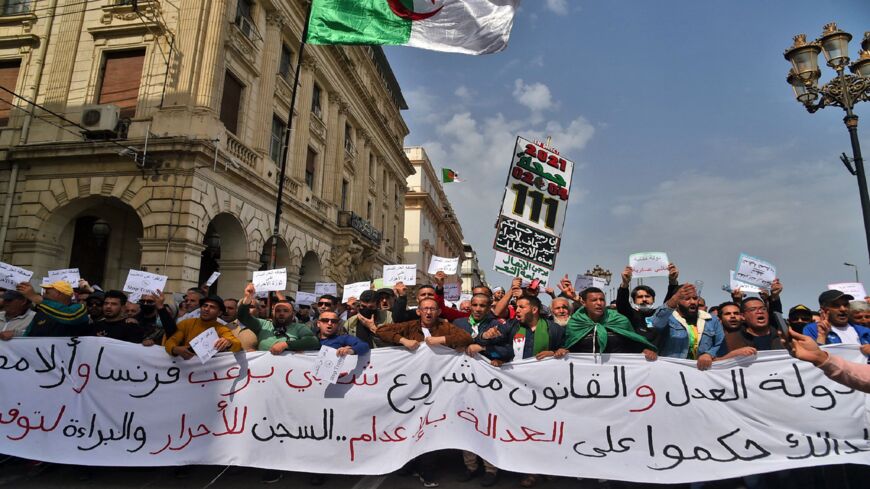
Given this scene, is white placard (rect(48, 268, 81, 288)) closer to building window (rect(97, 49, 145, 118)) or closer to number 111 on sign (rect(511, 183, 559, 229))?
number 111 on sign (rect(511, 183, 559, 229))

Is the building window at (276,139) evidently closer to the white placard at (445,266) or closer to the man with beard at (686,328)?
the white placard at (445,266)

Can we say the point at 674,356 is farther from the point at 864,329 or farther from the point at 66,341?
the point at 66,341

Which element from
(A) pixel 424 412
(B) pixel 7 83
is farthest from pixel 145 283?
(B) pixel 7 83

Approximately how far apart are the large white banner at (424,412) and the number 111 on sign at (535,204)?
10.4 feet

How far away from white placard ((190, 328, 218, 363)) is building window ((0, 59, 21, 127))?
15747 millimetres

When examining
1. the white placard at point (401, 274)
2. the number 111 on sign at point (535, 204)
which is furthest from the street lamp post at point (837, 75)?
the white placard at point (401, 274)

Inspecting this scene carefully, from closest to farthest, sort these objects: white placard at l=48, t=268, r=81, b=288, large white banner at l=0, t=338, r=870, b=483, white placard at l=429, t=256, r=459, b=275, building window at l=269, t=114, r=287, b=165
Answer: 1. large white banner at l=0, t=338, r=870, b=483
2. white placard at l=48, t=268, r=81, b=288
3. white placard at l=429, t=256, r=459, b=275
4. building window at l=269, t=114, r=287, b=165

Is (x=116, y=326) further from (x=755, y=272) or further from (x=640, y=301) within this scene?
(x=755, y=272)

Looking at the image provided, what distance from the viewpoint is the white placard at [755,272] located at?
20.0 feet

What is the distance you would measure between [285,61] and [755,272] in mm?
18881

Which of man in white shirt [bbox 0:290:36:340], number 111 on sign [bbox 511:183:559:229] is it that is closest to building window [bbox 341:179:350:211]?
number 111 on sign [bbox 511:183:559:229]

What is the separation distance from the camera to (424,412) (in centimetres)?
450

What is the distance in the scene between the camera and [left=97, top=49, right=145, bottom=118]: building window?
14406 millimetres

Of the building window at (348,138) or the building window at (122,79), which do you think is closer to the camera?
the building window at (122,79)
